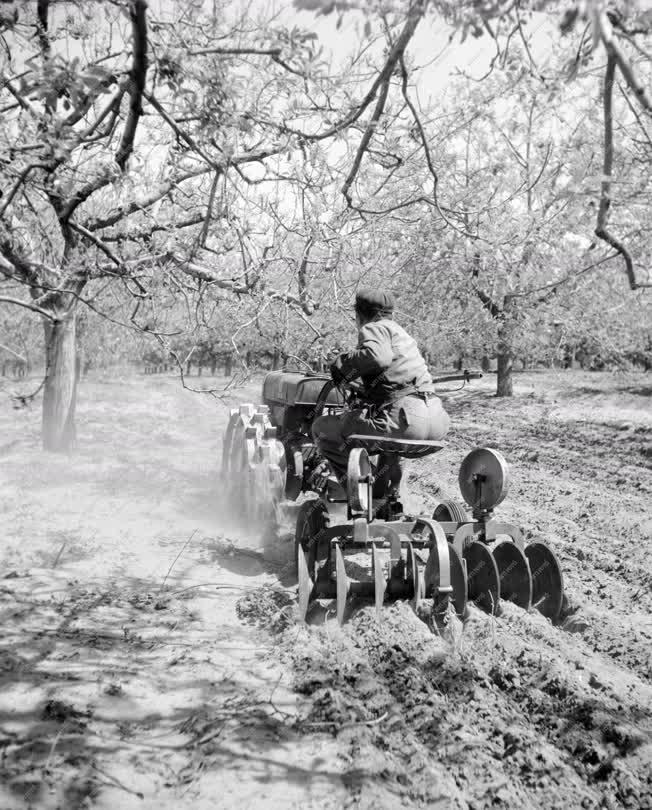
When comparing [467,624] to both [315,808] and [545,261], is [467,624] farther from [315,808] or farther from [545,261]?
[545,261]

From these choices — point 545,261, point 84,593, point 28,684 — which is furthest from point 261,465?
point 545,261

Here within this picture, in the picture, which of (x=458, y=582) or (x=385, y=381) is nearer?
(x=458, y=582)

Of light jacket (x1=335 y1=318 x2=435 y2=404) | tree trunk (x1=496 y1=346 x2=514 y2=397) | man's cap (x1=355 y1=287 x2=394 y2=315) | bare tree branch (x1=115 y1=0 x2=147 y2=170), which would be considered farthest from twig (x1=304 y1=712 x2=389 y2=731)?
tree trunk (x1=496 y1=346 x2=514 y2=397)

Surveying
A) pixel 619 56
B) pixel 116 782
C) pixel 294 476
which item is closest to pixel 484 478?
pixel 294 476

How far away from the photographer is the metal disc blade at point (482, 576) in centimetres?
411

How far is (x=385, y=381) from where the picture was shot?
4.22 m

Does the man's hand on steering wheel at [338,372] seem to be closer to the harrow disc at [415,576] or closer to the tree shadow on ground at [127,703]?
the harrow disc at [415,576]

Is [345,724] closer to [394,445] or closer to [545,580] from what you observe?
[394,445]

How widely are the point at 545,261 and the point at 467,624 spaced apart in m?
12.1

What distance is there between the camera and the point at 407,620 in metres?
4.26

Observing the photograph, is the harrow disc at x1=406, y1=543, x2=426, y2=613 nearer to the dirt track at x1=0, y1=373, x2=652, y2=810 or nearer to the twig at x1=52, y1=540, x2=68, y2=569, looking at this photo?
the dirt track at x1=0, y1=373, x2=652, y2=810

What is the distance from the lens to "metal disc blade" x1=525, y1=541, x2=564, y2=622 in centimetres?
420

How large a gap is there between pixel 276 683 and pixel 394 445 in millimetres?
1570

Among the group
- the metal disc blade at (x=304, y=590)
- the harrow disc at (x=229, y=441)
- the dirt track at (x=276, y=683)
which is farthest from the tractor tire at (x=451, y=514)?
the harrow disc at (x=229, y=441)
